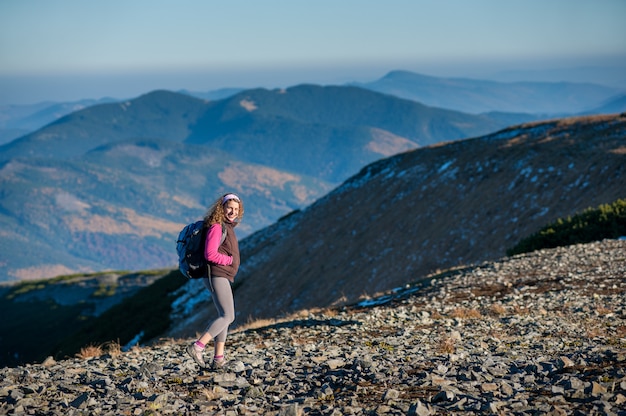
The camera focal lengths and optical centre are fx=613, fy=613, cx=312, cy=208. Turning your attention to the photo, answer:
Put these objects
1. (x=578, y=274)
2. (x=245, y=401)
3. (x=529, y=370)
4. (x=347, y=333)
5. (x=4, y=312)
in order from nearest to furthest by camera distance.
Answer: (x=245, y=401), (x=529, y=370), (x=347, y=333), (x=578, y=274), (x=4, y=312)

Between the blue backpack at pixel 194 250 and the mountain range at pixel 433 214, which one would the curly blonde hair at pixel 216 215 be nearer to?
the blue backpack at pixel 194 250

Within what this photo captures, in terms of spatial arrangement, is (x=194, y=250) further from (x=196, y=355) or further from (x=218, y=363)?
(x=218, y=363)

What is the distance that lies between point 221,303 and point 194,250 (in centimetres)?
121

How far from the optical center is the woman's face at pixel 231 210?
11.9 meters

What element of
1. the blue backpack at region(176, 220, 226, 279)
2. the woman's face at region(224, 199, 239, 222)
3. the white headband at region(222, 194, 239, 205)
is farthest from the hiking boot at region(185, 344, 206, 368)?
the white headband at region(222, 194, 239, 205)

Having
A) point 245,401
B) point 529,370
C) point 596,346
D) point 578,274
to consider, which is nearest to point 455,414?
point 529,370

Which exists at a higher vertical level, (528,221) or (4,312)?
(528,221)

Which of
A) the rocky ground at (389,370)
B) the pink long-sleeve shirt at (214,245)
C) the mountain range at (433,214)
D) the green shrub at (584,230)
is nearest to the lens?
the rocky ground at (389,370)

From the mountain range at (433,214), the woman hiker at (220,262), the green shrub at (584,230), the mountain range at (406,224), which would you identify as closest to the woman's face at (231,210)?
the woman hiker at (220,262)

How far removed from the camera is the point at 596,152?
161 feet

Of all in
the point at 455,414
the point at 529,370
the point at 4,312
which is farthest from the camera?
the point at 4,312

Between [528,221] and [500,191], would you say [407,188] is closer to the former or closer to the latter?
[500,191]

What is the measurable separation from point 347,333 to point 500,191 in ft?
125

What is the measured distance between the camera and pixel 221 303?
1207cm
